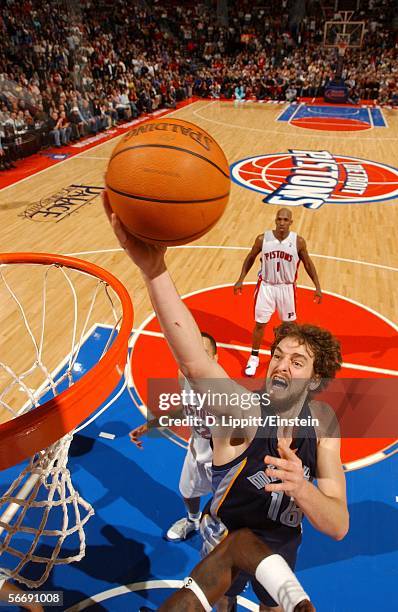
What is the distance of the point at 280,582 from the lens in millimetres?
1760

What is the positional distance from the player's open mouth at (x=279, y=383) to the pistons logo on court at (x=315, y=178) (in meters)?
7.93

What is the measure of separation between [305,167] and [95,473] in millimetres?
9972

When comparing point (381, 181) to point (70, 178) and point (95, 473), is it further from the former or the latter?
point (95, 473)

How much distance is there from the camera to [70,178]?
36.7ft

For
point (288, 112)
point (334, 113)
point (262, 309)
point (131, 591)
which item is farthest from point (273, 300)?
point (334, 113)

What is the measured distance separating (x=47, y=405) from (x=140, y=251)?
894mm

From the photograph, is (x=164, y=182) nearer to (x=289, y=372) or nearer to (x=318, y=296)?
(x=289, y=372)

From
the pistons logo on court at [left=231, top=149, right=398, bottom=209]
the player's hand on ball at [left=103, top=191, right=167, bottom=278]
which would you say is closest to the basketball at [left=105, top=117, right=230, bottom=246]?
the player's hand on ball at [left=103, top=191, right=167, bottom=278]

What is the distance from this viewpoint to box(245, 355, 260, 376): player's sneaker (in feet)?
15.8

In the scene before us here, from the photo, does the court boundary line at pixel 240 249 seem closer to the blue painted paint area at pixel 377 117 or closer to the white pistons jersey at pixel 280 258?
the white pistons jersey at pixel 280 258

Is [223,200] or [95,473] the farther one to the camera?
[95,473]

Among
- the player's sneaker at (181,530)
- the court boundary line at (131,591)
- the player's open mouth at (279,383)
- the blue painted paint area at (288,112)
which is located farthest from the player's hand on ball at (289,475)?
the blue painted paint area at (288,112)

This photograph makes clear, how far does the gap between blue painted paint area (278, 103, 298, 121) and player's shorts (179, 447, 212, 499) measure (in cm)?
1742

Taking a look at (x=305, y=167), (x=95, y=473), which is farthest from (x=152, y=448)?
(x=305, y=167)
